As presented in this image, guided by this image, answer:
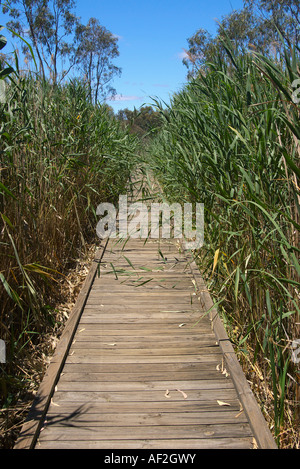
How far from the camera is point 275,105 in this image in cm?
248

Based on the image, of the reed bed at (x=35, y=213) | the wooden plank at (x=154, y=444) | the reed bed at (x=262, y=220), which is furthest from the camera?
the reed bed at (x=35, y=213)

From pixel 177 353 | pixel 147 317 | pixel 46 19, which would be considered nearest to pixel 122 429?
pixel 177 353

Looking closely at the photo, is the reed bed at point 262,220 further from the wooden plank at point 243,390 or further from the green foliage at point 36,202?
the green foliage at point 36,202

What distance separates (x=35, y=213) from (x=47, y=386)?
4.51 ft

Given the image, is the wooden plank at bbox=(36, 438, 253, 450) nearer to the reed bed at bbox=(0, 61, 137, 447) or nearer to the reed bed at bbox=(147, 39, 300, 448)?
the reed bed at bbox=(147, 39, 300, 448)

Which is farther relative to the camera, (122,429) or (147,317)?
(147,317)

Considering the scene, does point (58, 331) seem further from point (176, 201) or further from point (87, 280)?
point (176, 201)

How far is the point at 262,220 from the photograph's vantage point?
7.95 ft

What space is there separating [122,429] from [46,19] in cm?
3078

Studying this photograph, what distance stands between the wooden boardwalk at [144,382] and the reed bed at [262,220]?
0.45ft

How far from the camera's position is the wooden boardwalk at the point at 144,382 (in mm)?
1949

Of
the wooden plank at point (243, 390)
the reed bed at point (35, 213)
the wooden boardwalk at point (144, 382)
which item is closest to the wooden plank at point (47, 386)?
the wooden boardwalk at point (144, 382)

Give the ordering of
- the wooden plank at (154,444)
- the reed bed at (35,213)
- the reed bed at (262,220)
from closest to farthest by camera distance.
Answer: the wooden plank at (154,444) → the reed bed at (262,220) → the reed bed at (35,213)
